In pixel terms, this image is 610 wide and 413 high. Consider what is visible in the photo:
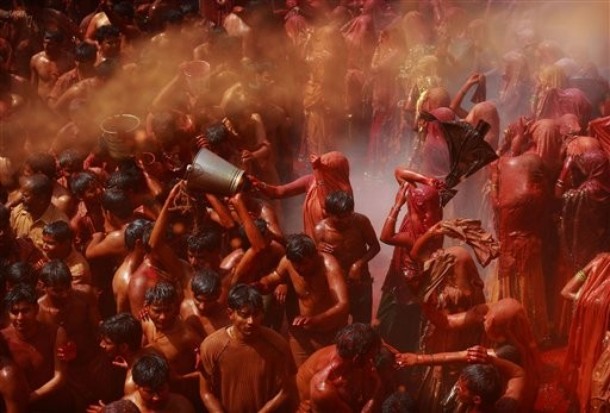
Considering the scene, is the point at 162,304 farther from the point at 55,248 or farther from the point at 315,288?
the point at 55,248

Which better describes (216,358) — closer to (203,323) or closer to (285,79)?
(203,323)

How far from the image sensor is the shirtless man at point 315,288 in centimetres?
614

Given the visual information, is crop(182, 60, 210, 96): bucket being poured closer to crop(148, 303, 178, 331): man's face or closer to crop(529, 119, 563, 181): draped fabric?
crop(529, 119, 563, 181): draped fabric

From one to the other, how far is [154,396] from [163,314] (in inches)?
27.9

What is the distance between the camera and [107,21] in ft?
38.9

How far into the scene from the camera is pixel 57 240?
21.2 ft

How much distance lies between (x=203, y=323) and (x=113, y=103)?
14.6 feet

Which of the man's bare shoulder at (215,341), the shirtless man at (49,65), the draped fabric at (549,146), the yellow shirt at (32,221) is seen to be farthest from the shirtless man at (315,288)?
the shirtless man at (49,65)

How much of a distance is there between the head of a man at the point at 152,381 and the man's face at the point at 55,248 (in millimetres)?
1749

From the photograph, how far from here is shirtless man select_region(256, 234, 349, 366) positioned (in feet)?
20.2

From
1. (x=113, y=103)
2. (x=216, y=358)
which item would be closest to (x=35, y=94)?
(x=113, y=103)

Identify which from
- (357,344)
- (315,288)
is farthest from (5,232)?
(357,344)

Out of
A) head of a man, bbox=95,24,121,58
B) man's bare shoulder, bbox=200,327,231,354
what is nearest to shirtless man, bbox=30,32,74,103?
head of a man, bbox=95,24,121,58

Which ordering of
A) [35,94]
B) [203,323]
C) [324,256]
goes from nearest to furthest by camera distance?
[203,323] < [324,256] < [35,94]
